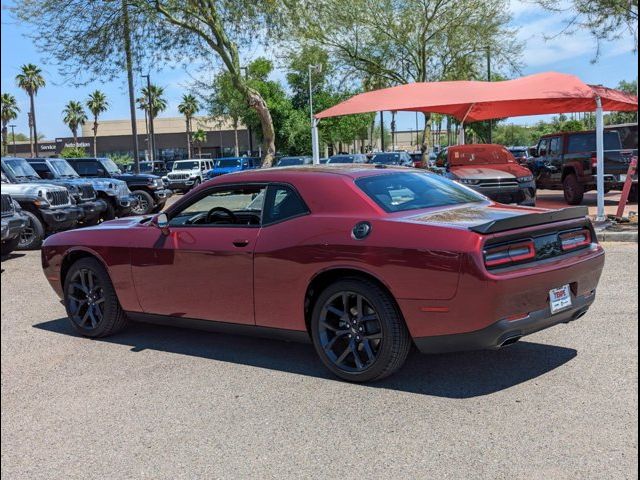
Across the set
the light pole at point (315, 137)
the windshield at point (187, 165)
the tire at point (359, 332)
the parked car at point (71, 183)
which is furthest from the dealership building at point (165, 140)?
the tire at point (359, 332)

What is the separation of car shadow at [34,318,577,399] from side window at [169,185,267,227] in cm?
108

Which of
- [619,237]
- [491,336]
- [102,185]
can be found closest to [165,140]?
[102,185]

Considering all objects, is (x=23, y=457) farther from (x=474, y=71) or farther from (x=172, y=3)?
(x=474, y=71)

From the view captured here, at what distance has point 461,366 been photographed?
4930 millimetres

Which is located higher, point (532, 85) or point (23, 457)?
point (532, 85)

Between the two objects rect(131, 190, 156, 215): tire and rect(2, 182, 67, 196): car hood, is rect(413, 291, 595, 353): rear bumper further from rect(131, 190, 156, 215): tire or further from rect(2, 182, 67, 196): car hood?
rect(131, 190, 156, 215): tire

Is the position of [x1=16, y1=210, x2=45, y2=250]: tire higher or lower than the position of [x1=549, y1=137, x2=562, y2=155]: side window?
lower

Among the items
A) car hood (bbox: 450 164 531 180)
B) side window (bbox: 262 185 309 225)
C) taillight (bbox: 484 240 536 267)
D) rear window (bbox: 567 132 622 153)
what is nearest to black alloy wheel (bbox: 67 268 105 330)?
side window (bbox: 262 185 309 225)

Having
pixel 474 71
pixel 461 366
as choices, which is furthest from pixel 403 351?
pixel 474 71

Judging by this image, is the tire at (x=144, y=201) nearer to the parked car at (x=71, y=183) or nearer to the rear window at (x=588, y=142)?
the parked car at (x=71, y=183)

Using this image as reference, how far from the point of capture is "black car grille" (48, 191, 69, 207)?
521 inches

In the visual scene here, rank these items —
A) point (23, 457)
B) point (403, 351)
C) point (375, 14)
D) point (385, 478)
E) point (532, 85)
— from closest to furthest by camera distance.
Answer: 1. point (385, 478)
2. point (23, 457)
3. point (403, 351)
4. point (532, 85)
5. point (375, 14)

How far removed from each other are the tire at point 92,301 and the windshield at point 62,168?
11.7 meters

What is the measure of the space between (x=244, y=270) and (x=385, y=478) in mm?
2177
